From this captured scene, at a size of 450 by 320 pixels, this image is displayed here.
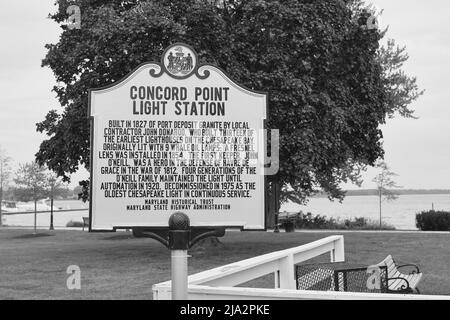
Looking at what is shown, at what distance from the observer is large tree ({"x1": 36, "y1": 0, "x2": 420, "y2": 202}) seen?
19.3 meters

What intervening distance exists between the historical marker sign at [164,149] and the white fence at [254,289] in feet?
2.33

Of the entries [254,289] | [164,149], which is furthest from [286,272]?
[164,149]

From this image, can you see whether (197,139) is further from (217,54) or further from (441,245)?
(441,245)

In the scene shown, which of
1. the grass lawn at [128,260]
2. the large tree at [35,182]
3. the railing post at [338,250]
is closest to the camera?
the grass lawn at [128,260]

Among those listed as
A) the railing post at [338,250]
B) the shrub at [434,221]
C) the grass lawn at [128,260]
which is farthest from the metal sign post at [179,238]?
the shrub at [434,221]

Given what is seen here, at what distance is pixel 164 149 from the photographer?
21.8ft

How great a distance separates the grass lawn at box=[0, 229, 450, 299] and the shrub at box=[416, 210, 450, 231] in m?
5.46

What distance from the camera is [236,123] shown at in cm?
675

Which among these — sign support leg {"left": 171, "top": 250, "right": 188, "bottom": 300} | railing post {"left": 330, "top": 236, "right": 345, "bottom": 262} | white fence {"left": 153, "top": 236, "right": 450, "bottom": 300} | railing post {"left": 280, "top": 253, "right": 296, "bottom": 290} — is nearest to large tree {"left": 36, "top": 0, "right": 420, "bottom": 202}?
railing post {"left": 330, "top": 236, "right": 345, "bottom": 262}

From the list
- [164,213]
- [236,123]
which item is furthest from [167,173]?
[236,123]

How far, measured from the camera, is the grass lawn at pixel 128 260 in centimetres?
1318

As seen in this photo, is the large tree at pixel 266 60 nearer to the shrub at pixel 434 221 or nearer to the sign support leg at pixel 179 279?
the shrub at pixel 434 221

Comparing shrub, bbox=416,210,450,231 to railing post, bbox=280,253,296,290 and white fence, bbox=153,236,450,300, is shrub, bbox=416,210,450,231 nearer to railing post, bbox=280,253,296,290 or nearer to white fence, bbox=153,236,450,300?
white fence, bbox=153,236,450,300

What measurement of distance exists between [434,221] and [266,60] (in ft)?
57.8
